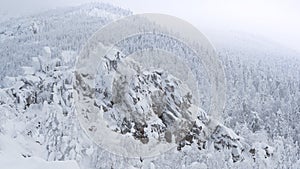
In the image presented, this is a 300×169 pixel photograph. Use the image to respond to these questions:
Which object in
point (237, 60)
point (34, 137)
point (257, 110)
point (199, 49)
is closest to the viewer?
point (34, 137)

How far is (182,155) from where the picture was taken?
31.3 metres

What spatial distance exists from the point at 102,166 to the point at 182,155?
1104 cm

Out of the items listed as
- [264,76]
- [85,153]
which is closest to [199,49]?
[264,76]

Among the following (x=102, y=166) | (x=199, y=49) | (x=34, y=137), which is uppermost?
(x=34, y=137)

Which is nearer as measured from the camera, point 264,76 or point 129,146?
point 129,146

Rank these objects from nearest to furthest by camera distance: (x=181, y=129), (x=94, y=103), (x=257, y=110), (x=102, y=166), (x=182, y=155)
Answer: (x=102, y=166) < (x=182, y=155) < (x=94, y=103) < (x=181, y=129) < (x=257, y=110)

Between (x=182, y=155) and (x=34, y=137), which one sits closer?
(x=34, y=137)

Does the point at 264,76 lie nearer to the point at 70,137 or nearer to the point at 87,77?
the point at 87,77

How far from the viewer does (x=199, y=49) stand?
92.5 meters

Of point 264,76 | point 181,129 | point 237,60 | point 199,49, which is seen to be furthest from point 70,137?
point 237,60

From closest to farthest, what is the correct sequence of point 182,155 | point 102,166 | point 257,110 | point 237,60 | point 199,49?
point 102,166 → point 182,155 → point 257,110 → point 199,49 → point 237,60

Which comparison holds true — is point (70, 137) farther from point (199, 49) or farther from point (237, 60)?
point (237, 60)

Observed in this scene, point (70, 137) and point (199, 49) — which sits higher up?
point (70, 137)

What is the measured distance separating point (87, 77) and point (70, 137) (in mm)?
14550
